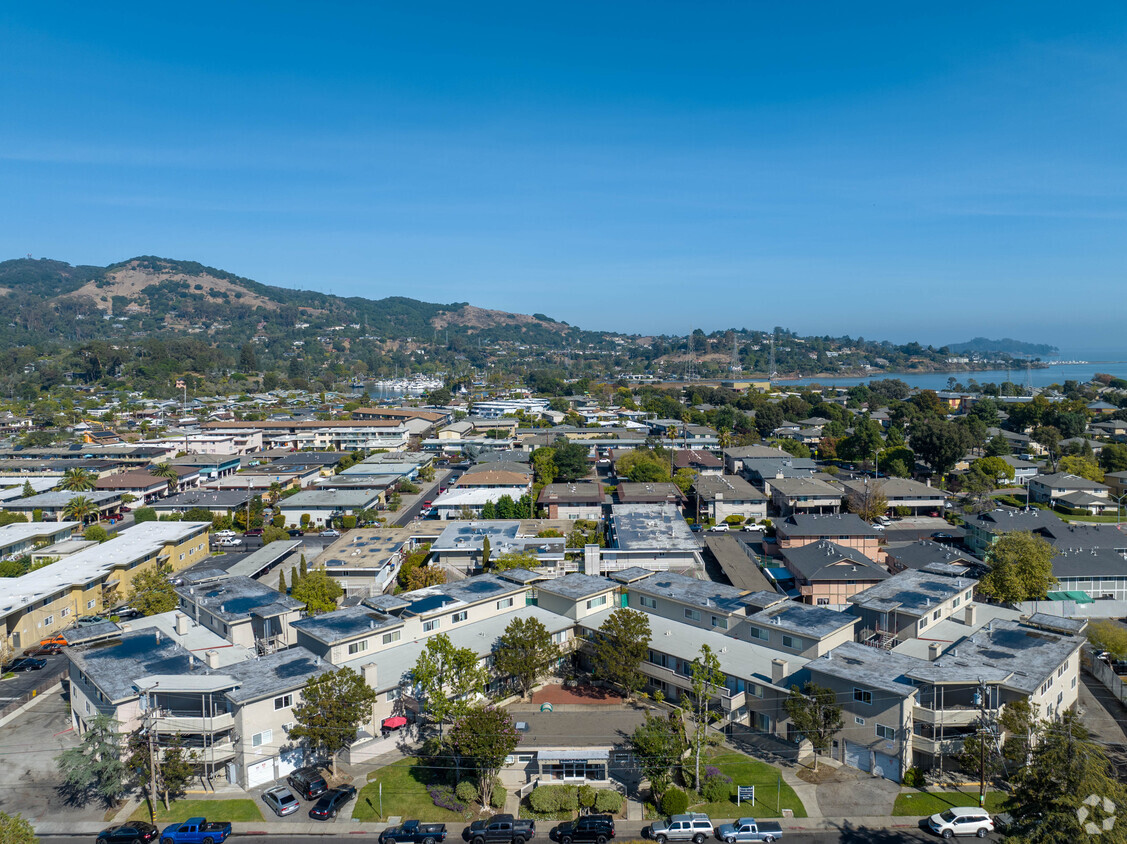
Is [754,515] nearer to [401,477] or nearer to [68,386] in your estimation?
[401,477]

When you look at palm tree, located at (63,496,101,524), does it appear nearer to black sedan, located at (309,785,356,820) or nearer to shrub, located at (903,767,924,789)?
black sedan, located at (309,785,356,820)

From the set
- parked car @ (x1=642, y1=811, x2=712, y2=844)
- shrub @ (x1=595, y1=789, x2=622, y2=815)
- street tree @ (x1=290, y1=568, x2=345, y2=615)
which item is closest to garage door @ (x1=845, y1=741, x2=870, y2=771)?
parked car @ (x1=642, y1=811, x2=712, y2=844)

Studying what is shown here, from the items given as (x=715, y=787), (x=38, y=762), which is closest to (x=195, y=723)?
(x=38, y=762)

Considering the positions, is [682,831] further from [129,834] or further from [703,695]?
[129,834]

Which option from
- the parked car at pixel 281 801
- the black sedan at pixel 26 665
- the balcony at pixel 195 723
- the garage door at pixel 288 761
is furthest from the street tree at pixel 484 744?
the black sedan at pixel 26 665

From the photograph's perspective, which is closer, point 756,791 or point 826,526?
point 756,791

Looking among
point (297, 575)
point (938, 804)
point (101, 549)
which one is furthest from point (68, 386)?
point (938, 804)
